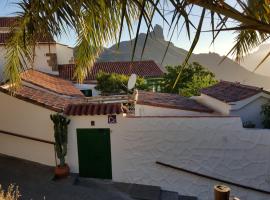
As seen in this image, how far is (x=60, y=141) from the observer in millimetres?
10930

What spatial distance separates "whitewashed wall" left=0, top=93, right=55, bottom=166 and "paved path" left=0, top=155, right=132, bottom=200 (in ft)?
1.75

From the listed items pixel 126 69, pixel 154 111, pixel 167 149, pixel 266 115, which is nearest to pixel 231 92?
pixel 266 115

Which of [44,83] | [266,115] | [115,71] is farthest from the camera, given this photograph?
[115,71]

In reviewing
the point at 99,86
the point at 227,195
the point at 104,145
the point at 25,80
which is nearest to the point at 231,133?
the point at 104,145

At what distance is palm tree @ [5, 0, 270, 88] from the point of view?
2.64m

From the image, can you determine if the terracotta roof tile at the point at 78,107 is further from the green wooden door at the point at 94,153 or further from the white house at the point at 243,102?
the white house at the point at 243,102

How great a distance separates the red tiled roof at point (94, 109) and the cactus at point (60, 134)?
0.35 m

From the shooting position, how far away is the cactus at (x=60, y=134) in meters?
10.9

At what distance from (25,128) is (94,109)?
10.2 ft

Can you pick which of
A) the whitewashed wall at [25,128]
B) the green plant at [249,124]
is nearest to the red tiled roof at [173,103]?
the green plant at [249,124]

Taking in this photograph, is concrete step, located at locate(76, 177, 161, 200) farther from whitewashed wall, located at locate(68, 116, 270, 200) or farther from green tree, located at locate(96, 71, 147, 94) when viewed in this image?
green tree, located at locate(96, 71, 147, 94)

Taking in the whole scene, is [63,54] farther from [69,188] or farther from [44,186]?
[69,188]

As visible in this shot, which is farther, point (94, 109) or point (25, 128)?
point (25, 128)

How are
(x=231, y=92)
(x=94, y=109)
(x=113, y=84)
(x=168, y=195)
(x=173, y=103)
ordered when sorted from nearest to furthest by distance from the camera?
(x=168, y=195) < (x=94, y=109) < (x=173, y=103) < (x=231, y=92) < (x=113, y=84)
